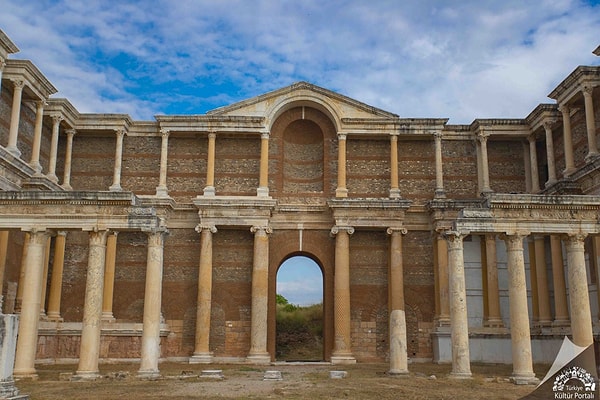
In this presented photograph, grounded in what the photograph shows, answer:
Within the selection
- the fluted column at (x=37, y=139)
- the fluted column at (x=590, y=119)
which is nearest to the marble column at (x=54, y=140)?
the fluted column at (x=37, y=139)

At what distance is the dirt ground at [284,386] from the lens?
16.3 metres

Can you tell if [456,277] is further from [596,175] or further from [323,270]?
[323,270]

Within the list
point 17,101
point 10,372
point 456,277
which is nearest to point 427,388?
point 456,277

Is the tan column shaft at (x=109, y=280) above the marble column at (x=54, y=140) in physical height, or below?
below

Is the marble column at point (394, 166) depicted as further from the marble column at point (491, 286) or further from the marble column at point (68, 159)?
the marble column at point (68, 159)

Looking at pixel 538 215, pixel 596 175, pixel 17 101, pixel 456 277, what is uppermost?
pixel 17 101

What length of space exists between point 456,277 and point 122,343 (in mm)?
15906

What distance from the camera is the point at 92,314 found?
67.6 feet

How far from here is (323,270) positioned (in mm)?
30516

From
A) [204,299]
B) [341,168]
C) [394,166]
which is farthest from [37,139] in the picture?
[394,166]

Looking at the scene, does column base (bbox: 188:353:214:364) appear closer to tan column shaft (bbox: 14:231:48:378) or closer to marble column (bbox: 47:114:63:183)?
tan column shaft (bbox: 14:231:48:378)

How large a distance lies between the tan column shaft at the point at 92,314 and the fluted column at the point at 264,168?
34.3ft

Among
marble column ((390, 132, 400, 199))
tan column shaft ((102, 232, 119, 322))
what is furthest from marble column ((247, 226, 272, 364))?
tan column shaft ((102, 232, 119, 322))

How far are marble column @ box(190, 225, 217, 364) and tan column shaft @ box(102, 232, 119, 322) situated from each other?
4.15m
